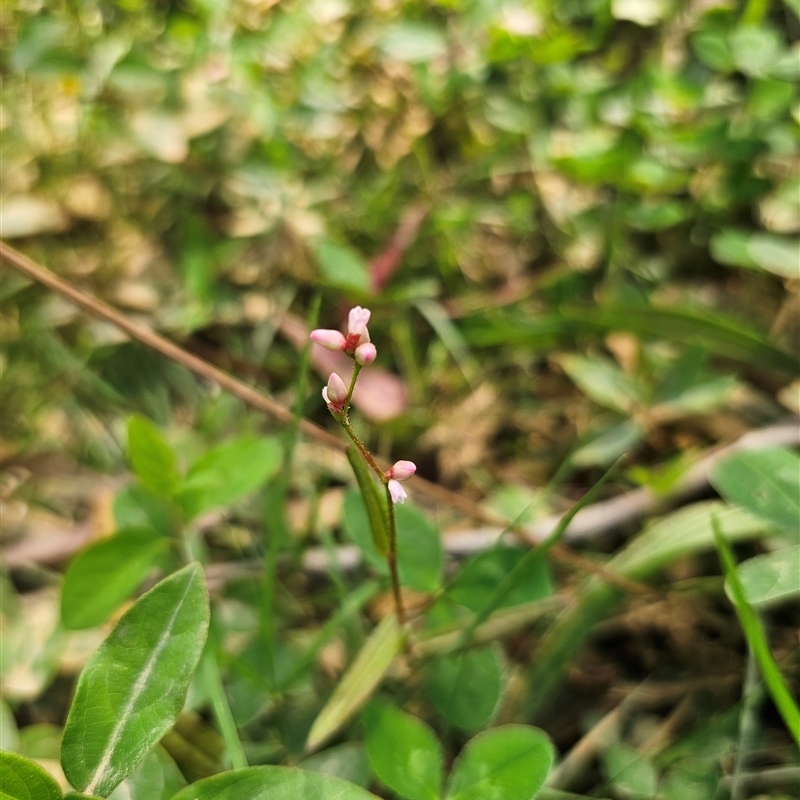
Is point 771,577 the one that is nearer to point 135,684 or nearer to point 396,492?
point 396,492

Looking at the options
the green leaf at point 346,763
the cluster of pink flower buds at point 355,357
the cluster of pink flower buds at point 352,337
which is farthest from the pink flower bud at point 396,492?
the green leaf at point 346,763

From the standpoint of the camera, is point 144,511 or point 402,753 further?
point 144,511

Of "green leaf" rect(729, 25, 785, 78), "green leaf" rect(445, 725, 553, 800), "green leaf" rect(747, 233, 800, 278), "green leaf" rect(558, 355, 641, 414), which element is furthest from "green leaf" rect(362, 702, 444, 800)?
"green leaf" rect(729, 25, 785, 78)

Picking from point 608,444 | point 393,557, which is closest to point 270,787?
point 393,557

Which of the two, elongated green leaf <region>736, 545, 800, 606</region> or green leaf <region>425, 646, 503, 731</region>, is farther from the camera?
green leaf <region>425, 646, 503, 731</region>

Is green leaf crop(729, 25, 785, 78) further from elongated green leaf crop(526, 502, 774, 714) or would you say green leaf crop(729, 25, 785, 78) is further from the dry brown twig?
elongated green leaf crop(526, 502, 774, 714)

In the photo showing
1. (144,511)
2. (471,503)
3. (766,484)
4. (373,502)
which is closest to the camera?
(373,502)

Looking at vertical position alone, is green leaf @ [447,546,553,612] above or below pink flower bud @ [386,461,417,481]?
below

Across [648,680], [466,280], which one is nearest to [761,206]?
[466,280]
